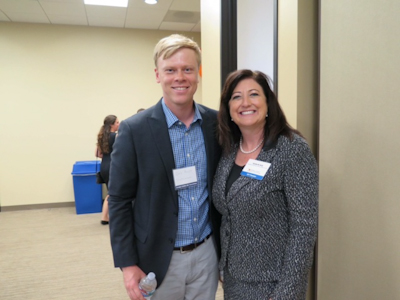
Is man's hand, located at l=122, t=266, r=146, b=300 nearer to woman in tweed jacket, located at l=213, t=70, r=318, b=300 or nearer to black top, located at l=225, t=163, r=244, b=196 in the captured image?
woman in tweed jacket, located at l=213, t=70, r=318, b=300

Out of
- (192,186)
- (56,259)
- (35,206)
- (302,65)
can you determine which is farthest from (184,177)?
(35,206)

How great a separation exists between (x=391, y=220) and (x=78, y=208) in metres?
5.17

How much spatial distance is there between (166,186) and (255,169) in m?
0.40

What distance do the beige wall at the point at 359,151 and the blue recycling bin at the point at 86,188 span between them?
4.53 metres

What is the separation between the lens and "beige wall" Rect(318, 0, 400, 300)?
1.16 metres

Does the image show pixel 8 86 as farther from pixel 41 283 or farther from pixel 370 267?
pixel 370 267

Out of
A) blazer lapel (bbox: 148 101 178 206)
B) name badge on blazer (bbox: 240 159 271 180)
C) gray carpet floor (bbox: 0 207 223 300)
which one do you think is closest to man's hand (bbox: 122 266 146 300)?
blazer lapel (bbox: 148 101 178 206)

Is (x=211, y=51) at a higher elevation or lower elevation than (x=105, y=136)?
higher

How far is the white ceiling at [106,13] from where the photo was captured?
4.51m

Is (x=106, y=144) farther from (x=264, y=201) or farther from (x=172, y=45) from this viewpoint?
(x=264, y=201)

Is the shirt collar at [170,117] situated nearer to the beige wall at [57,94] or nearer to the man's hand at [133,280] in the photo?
the man's hand at [133,280]

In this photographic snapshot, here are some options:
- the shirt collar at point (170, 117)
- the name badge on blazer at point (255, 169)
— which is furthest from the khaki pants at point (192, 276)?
the shirt collar at point (170, 117)

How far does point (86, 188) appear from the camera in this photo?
5363 mm

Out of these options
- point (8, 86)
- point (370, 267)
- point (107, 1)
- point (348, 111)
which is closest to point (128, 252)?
point (370, 267)
